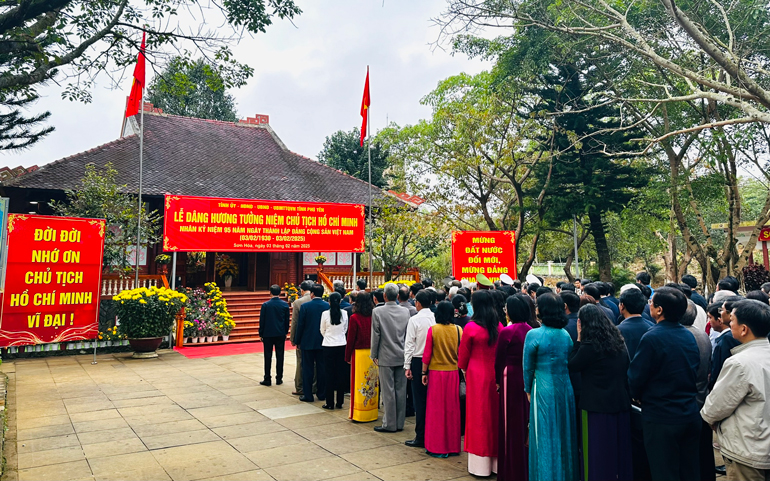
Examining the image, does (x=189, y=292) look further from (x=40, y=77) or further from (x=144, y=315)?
(x=40, y=77)

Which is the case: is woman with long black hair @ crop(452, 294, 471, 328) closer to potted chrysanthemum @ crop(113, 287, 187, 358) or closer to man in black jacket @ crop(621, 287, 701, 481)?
man in black jacket @ crop(621, 287, 701, 481)

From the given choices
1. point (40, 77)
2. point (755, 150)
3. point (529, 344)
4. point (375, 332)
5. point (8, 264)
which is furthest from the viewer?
point (755, 150)

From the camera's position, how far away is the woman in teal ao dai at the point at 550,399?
3.52 metres

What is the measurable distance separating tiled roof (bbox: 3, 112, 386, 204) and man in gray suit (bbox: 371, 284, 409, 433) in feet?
36.5

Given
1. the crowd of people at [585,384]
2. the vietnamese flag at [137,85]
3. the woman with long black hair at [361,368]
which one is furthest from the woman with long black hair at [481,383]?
the vietnamese flag at [137,85]

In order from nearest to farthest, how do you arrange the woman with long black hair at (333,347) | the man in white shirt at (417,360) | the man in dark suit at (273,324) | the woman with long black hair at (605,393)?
the woman with long black hair at (605,393), the man in white shirt at (417,360), the woman with long black hair at (333,347), the man in dark suit at (273,324)

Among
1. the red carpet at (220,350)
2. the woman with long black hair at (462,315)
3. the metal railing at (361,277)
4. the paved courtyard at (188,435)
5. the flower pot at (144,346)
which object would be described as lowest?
the paved courtyard at (188,435)

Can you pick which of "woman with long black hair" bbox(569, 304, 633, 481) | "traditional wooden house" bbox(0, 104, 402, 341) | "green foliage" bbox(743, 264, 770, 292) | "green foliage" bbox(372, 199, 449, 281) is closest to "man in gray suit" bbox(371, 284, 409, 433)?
"woman with long black hair" bbox(569, 304, 633, 481)

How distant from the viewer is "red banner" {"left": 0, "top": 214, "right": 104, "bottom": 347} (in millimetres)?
8242

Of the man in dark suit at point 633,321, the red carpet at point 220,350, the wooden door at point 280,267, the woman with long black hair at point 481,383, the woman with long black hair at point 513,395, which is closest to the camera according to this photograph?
the man in dark suit at point 633,321

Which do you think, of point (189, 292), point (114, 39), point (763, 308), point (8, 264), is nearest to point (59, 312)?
point (8, 264)

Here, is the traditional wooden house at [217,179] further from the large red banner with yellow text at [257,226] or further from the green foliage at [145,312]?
the green foliage at [145,312]

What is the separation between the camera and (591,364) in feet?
11.0

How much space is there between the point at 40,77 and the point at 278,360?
5034 mm
